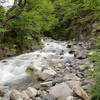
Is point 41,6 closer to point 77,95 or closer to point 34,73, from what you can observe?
point 34,73

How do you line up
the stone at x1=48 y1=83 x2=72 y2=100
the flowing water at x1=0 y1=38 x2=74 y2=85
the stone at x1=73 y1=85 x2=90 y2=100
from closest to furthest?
1. the stone at x1=73 y1=85 x2=90 y2=100
2. the stone at x1=48 y1=83 x2=72 y2=100
3. the flowing water at x1=0 y1=38 x2=74 y2=85

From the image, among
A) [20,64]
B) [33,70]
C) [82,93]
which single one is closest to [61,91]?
[82,93]

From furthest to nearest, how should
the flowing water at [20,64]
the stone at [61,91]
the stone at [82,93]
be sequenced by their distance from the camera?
the flowing water at [20,64] → the stone at [61,91] → the stone at [82,93]

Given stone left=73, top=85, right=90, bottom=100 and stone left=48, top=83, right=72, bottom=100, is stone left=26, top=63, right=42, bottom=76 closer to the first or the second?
stone left=48, top=83, right=72, bottom=100

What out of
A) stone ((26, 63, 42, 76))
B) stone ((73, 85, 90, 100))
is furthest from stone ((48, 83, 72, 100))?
stone ((26, 63, 42, 76))

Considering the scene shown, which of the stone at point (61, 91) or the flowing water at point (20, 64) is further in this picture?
the flowing water at point (20, 64)

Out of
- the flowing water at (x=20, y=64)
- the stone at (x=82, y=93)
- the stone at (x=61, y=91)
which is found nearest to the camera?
the stone at (x=82, y=93)

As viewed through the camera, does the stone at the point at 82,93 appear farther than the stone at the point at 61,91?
No

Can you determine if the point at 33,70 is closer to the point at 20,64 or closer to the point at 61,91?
the point at 20,64

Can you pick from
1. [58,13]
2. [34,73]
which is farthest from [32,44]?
[58,13]

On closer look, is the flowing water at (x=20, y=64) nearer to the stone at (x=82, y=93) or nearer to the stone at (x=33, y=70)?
the stone at (x=33, y=70)

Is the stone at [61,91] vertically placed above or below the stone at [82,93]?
below

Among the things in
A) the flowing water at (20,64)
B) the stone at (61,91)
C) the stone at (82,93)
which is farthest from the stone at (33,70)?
the stone at (82,93)

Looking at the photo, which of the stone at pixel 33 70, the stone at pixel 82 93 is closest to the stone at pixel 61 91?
the stone at pixel 82 93
